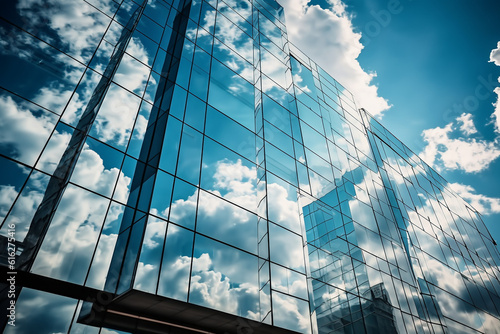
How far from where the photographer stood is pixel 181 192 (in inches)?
515

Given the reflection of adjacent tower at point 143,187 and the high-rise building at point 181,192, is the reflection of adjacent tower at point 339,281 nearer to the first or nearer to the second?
the high-rise building at point 181,192

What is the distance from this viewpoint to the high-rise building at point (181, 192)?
10.2m

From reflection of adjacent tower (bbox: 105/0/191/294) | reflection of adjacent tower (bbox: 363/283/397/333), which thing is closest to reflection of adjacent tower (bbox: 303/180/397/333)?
reflection of adjacent tower (bbox: 363/283/397/333)

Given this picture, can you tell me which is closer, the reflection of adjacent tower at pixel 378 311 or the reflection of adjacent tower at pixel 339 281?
the reflection of adjacent tower at pixel 339 281

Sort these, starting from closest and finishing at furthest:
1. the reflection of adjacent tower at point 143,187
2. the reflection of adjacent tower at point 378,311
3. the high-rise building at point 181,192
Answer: the high-rise building at point 181,192 < the reflection of adjacent tower at point 143,187 < the reflection of adjacent tower at point 378,311

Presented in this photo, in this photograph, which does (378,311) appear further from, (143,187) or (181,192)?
(143,187)

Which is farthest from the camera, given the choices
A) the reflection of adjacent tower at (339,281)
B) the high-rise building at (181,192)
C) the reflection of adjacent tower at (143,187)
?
the reflection of adjacent tower at (339,281)

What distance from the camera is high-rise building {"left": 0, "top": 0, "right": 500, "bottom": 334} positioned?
10203 millimetres

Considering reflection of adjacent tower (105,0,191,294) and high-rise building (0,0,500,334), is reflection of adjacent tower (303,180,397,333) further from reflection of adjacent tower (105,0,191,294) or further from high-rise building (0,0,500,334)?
reflection of adjacent tower (105,0,191,294)

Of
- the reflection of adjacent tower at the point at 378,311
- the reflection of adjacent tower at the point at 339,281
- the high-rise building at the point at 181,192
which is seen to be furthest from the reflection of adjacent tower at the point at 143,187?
the reflection of adjacent tower at the point at 378,311

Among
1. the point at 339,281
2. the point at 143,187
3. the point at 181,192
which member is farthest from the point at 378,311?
the point at 143,187

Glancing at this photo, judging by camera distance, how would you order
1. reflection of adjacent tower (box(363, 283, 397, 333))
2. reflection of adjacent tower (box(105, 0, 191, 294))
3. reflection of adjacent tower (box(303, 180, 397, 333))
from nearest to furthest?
reflection of adjacent tower (box(105, 0, 191, 294)) → reflection of adjacent tower (box(303, 180, 397, 333)) → reflection of adjacent tower (box(363, 283, 397, 333))

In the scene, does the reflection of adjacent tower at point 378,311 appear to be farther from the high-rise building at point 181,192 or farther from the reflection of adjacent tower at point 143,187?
the reflection of adjacent tower at point 143,187

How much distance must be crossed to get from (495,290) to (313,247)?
2782 cm
